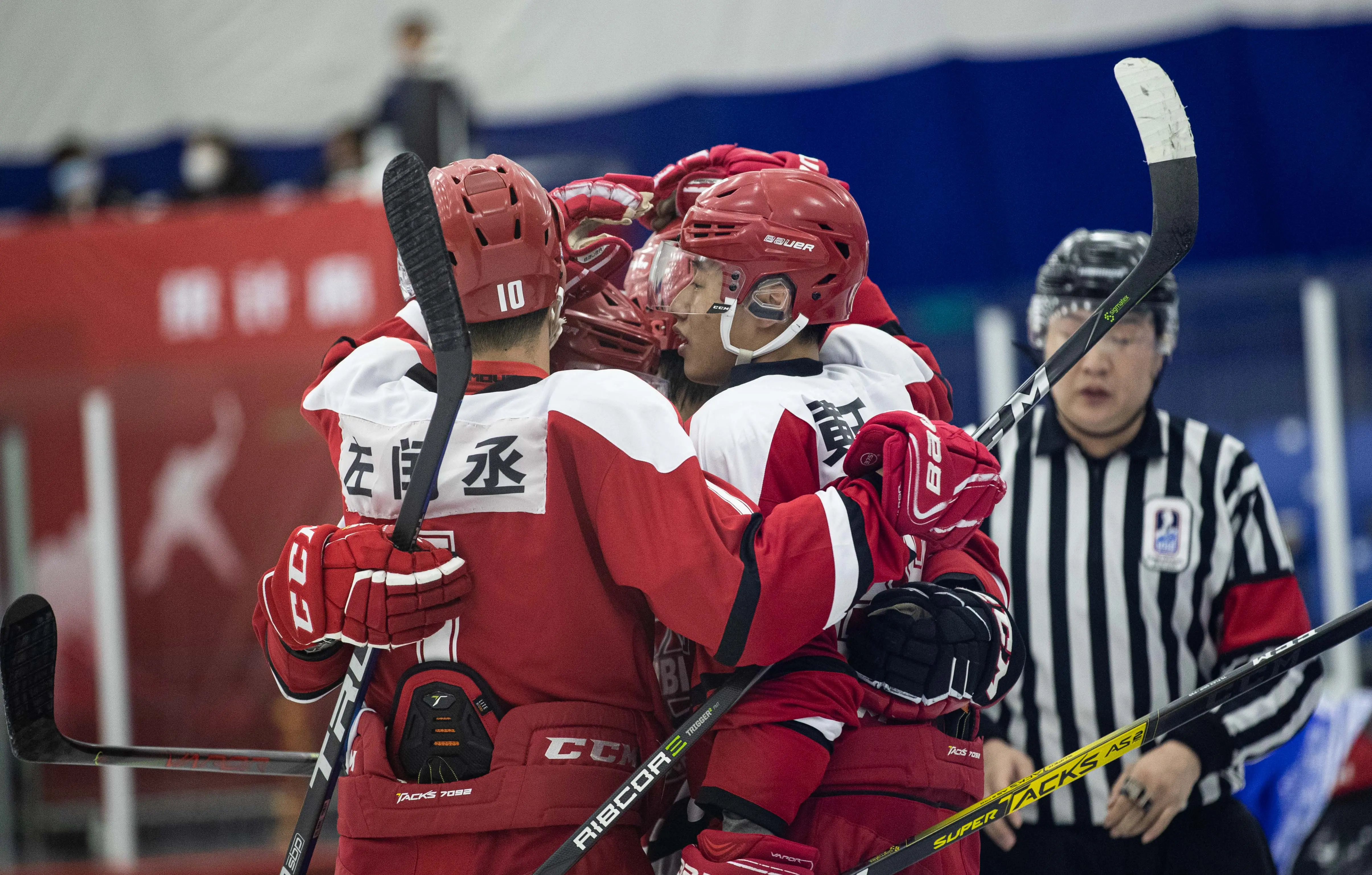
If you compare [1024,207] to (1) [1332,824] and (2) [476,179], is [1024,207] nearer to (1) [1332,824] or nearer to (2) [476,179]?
(1) [1332,824]

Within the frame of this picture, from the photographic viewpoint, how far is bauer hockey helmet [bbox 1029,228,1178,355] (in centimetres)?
257

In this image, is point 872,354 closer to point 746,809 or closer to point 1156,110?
point 1156,110

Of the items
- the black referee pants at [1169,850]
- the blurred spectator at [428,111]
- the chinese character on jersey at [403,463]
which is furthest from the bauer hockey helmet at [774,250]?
the blurred spectator at [428,111]

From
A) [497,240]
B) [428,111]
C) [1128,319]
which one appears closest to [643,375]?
[497,240]

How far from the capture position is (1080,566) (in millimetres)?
2568

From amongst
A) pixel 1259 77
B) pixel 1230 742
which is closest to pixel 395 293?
pixel 1230 742

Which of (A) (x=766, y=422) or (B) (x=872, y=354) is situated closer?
(A) (x=766, y=422)

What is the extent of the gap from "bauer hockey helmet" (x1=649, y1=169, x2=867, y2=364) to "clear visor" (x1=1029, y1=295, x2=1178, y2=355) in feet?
2.50

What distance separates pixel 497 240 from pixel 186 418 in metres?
5.41

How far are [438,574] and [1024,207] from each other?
6289 mm

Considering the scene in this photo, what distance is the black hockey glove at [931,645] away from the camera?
181cm

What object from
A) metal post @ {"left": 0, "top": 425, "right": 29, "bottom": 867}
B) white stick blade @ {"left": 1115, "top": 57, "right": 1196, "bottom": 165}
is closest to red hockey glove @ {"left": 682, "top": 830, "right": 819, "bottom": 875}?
white stick blade @ {"left": 1115, "top": 57, "right": 1196, "bottom": 165}

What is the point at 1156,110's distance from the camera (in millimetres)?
2004

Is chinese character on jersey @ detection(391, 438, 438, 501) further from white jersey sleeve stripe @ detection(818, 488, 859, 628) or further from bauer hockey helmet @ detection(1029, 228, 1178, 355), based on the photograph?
bauer hockey helmet @ detection(1029, 228, 1178, 355)
